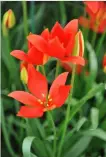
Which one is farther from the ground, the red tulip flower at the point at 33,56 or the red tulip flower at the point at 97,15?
the red tulip flower at the point at 97,15

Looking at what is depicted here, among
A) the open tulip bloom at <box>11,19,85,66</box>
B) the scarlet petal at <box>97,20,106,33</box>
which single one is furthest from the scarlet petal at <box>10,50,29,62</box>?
the scarlet petal at <box>97,20,106,33</box>

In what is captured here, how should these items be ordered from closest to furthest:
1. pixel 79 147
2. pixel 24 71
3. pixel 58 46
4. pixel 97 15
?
pixel 58 46, pixel 24 71, pixel 79 147, pixel 97 15

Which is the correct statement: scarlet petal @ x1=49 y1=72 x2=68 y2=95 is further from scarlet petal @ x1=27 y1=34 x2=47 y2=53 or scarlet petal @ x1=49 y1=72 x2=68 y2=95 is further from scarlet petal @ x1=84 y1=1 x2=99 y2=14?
scarlet petal @ x1=84 y1=1 x2=99 y2=14

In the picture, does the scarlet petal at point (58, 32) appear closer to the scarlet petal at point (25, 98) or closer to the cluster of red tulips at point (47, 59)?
the cluster of red tulips at point (47, 59)

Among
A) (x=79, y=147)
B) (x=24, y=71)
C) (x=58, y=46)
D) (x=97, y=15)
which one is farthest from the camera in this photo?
(x=97, y=15)

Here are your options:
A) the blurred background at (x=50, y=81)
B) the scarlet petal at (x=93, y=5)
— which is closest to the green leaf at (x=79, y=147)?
the blurred background at (x=50, y=81)

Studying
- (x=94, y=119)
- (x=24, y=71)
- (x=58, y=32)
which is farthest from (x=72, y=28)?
(x=94, y=119)

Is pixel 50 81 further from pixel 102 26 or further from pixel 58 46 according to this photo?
pixel 58 46
